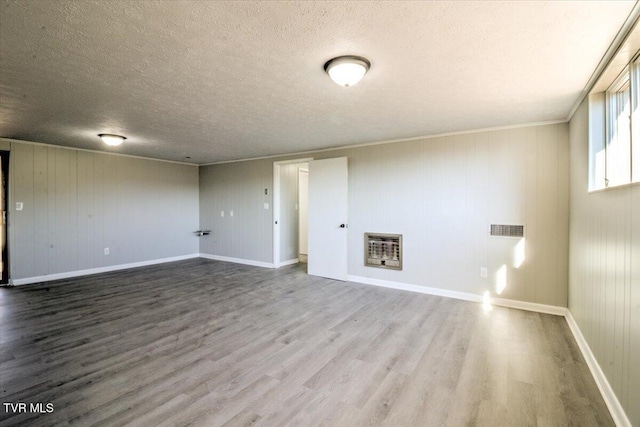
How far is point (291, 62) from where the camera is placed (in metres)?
2.16

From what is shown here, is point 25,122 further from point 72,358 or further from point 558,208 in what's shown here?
point 558,208

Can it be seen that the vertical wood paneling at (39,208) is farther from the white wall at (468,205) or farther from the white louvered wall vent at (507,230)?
the white louvered wall vent at (507,230)

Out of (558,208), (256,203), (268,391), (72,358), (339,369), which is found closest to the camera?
(268,391)

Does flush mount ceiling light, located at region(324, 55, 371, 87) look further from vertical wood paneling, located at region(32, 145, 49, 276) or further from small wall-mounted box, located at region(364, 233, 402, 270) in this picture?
vertical wood paneling, located at region(32, 145, 49, 276)

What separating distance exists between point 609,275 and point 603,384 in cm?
76

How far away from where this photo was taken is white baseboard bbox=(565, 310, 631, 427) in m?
1.76

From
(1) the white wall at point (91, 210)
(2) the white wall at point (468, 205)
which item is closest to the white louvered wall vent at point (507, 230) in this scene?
(2) the white wall at point (468, 205)

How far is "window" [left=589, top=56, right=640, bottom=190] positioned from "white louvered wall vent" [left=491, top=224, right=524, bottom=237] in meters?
1.24

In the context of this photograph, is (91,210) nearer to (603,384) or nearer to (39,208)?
(39,208)

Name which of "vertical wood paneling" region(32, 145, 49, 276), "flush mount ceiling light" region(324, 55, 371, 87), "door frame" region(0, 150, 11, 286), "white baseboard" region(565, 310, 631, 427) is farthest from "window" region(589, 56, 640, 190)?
"door frame" region(0, 150, 11, 286)

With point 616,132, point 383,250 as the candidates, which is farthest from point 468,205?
point 616,132

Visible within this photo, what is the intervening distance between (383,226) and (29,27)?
14.1 feet

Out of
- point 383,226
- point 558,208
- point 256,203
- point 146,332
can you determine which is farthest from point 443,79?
point 256,203

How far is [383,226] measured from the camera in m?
4.78
